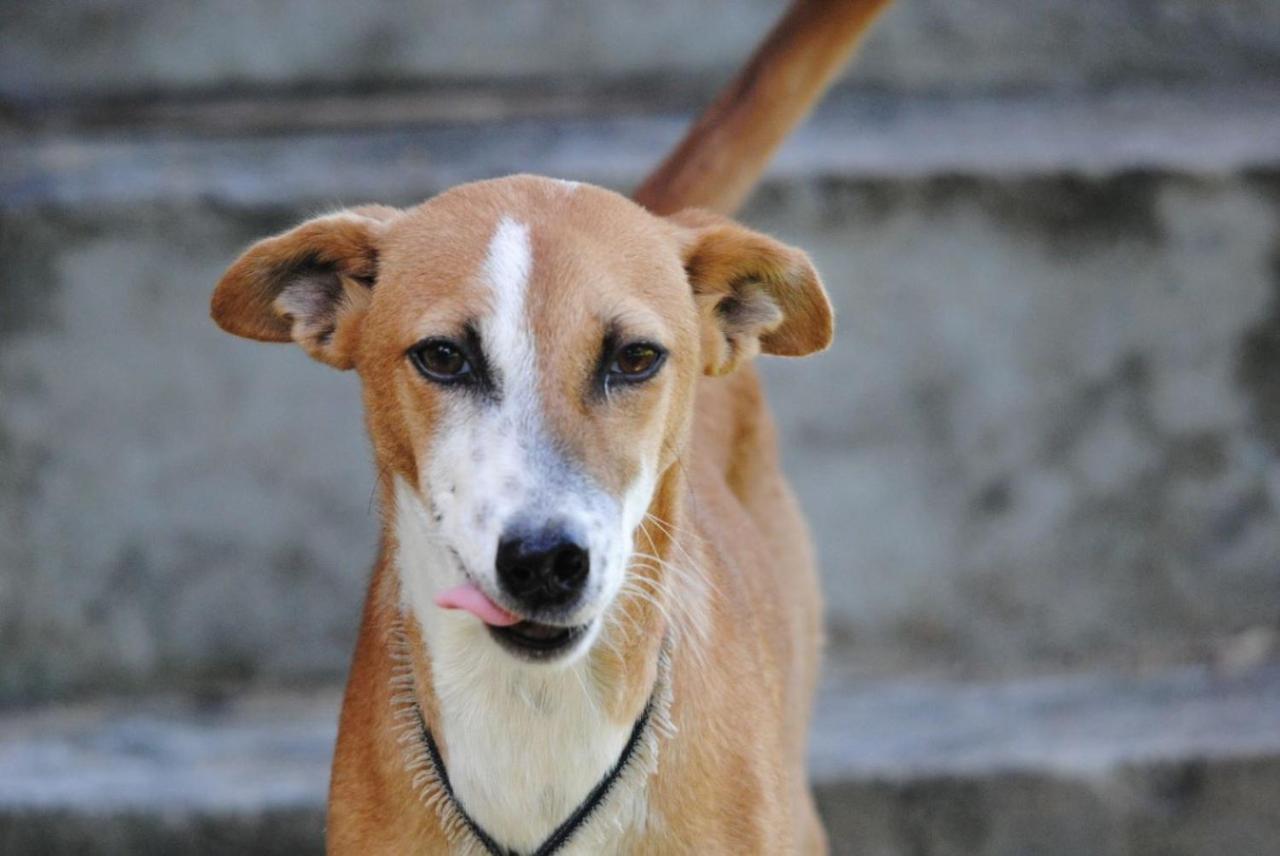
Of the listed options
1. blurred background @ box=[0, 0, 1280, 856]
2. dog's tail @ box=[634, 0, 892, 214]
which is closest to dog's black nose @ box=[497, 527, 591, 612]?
dog's tail @ box=[634, 0, 892, 214]

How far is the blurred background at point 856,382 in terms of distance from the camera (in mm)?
4762

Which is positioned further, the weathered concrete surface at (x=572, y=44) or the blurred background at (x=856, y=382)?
the weathered concrete surface at (x=572, y=44)

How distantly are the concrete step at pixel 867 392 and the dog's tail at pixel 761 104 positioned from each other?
3.57ft

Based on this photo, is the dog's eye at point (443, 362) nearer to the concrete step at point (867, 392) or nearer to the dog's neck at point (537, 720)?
the dog's neck at point (537, 720)

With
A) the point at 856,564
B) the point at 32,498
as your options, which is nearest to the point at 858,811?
the point at 856,564

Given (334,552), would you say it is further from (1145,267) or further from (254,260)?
(1145,267)

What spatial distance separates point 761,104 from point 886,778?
6.28ft

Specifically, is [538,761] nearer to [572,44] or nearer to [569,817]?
[569,817]

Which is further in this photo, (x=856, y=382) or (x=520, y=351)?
(x=856, y=382)

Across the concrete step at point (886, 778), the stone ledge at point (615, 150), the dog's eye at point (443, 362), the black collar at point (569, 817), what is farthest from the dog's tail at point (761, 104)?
the concrete step at point (886, 778)

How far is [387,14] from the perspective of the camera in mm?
5059

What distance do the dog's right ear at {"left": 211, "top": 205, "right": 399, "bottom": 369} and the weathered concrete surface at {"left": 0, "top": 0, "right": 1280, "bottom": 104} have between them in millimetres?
2269

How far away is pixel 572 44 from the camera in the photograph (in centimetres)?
512

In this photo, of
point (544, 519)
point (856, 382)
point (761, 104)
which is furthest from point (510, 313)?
point (856, 382)
